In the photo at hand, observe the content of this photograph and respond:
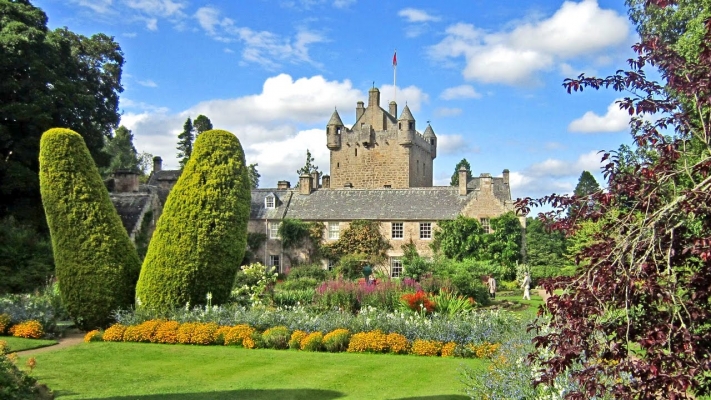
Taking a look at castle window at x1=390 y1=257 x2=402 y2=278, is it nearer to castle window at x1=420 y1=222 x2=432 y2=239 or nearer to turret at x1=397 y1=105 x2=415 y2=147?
castle window at x1=420 y1=222 x2=432 y2=239

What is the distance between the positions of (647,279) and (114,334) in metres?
13.4

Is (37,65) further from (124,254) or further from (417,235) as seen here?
(417,235)

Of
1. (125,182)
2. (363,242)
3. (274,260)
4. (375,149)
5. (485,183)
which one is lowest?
(274,260)

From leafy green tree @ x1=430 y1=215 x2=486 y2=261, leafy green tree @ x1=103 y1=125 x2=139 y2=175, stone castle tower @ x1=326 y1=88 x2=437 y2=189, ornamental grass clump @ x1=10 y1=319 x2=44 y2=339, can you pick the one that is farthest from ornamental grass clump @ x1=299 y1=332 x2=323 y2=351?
leafy green tree @ x1=103 y1=125 x2=139 y2=175

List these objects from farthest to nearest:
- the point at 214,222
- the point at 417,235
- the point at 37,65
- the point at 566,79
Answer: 1. the point at 417,235
2. the point at 37,65
3. the point at 214,222
4. the point at 566,79

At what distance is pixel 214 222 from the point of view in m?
15.2

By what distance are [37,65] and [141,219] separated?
882 cm

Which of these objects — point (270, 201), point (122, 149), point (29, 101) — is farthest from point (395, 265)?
point (122, 149)

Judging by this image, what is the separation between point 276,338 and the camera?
43.9 feet

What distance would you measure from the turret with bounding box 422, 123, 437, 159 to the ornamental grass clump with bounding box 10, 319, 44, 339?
45.0 meters

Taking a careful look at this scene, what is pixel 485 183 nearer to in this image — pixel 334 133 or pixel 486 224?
pixel 486 224

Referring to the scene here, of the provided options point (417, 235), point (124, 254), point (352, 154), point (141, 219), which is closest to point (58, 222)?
point (124, 254)

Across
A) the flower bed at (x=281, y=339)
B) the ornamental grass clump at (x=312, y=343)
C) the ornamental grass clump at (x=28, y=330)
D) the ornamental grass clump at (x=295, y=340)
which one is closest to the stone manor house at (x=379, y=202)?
the ornamental grass clump at (x=28, y=330)

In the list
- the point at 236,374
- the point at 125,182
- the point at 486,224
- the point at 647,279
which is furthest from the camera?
the point at 486,224
